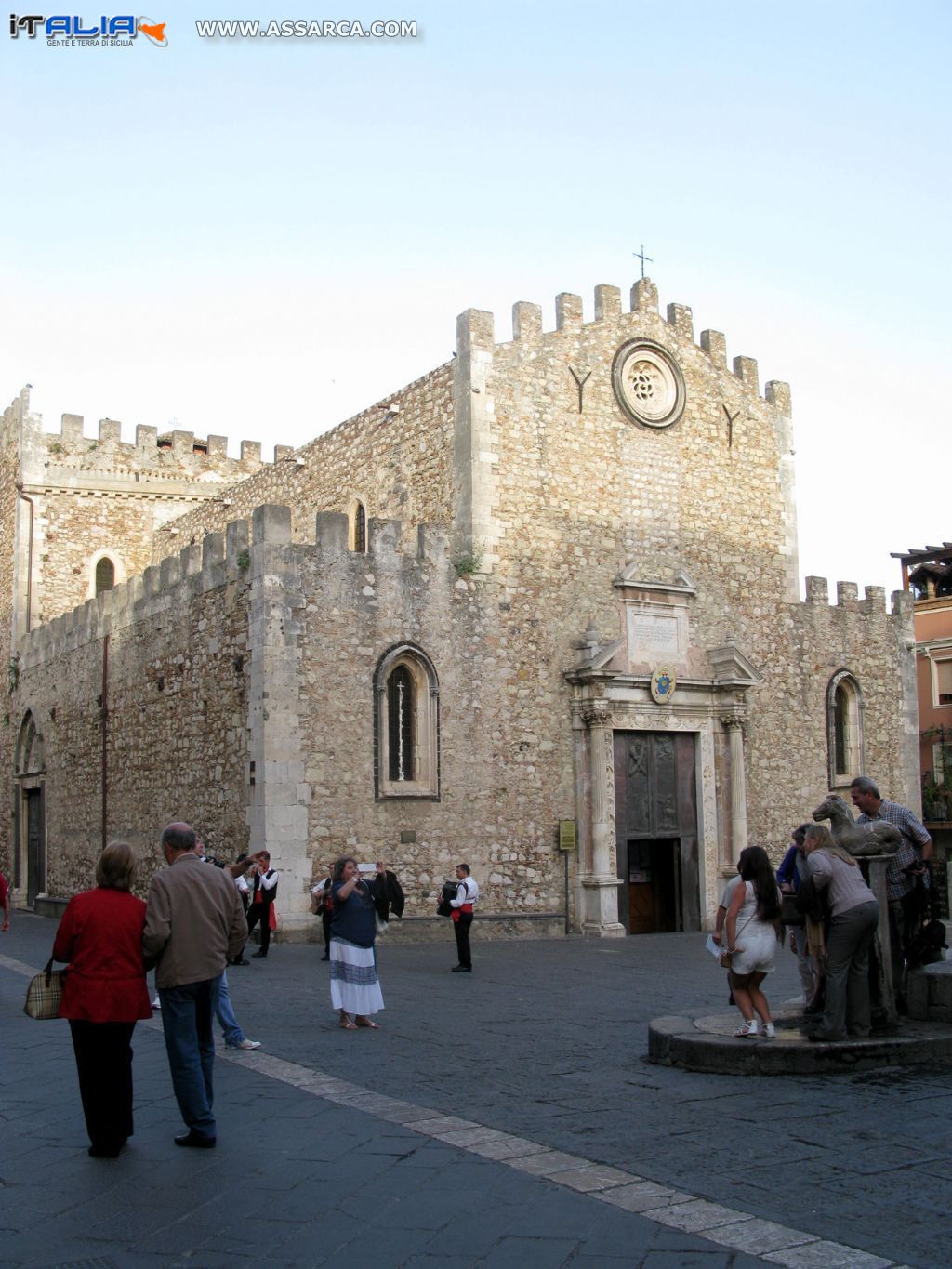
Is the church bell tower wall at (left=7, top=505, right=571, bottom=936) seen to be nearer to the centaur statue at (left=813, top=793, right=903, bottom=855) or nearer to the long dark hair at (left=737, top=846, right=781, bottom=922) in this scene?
the long dark hair at (left=737, top=846, right=781, bottom=922)

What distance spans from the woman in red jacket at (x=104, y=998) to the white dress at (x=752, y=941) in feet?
13.0

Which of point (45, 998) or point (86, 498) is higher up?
point (86, 498)

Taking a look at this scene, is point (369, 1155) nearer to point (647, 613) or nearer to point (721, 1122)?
point (721, 1122)

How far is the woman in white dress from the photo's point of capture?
8.59m

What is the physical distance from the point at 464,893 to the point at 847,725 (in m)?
11.7

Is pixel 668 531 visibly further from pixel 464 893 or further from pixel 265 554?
pixel 464 893

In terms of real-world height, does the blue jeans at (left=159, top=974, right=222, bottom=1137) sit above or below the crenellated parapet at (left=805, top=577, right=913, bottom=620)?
below

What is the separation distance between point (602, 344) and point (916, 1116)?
16386 mm

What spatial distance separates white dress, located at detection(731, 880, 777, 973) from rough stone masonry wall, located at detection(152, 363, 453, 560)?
12.1 m

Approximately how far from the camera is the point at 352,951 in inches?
424

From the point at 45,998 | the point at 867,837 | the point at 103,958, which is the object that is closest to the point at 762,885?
the point at 867,837

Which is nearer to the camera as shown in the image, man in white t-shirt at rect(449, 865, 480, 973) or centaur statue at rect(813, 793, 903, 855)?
centaur statue at rect(813, 793, 903, 855)

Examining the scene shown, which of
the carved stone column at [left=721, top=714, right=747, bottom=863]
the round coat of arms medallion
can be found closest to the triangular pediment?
the carved stone column at [left=721, top=714, right=747, bottom=863]

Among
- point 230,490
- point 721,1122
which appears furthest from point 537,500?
point 721,1122
